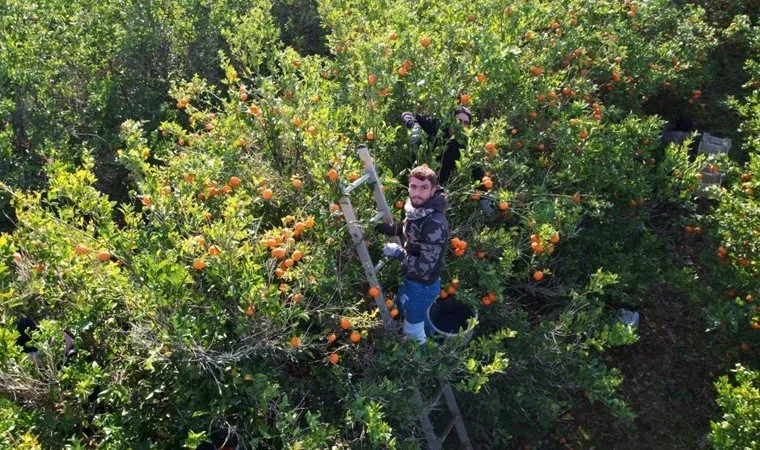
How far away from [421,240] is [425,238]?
3 centimetres

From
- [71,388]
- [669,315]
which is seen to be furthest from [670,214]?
[71,388]

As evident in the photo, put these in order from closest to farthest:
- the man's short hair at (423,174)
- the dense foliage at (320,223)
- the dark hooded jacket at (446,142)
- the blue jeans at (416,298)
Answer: the dense foliage at (320,223), the man's short hair at (423,174), the blue jeans at (416,298), the dark hooded jacket at (446,142)

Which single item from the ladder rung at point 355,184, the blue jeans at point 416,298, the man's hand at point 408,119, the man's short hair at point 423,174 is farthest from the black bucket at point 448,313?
the man's hand at point 408,119

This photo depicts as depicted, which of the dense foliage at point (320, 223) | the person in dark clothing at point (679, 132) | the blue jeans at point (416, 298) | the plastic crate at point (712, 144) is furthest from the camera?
the person in dark clothing at point (679, 132)

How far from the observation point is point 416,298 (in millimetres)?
3643

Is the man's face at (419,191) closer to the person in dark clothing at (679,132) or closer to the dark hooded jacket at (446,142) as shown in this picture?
the dark hooded jacket at (446,142)

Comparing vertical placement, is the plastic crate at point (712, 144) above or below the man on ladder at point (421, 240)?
below

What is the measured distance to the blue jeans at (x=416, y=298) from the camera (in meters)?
3.63

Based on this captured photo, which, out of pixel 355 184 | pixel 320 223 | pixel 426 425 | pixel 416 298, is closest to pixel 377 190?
pixel 355 184

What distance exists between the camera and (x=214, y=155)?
4.02 m

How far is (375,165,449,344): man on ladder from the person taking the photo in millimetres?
3529

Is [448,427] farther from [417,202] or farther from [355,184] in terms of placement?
[355,184]

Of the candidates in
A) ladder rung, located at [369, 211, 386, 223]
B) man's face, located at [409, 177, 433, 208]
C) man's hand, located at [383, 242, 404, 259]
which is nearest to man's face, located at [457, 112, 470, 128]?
man's face, located at [409, 177, 433, 208]

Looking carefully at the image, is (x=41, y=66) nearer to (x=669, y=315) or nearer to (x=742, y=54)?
(x=669, y=315)
